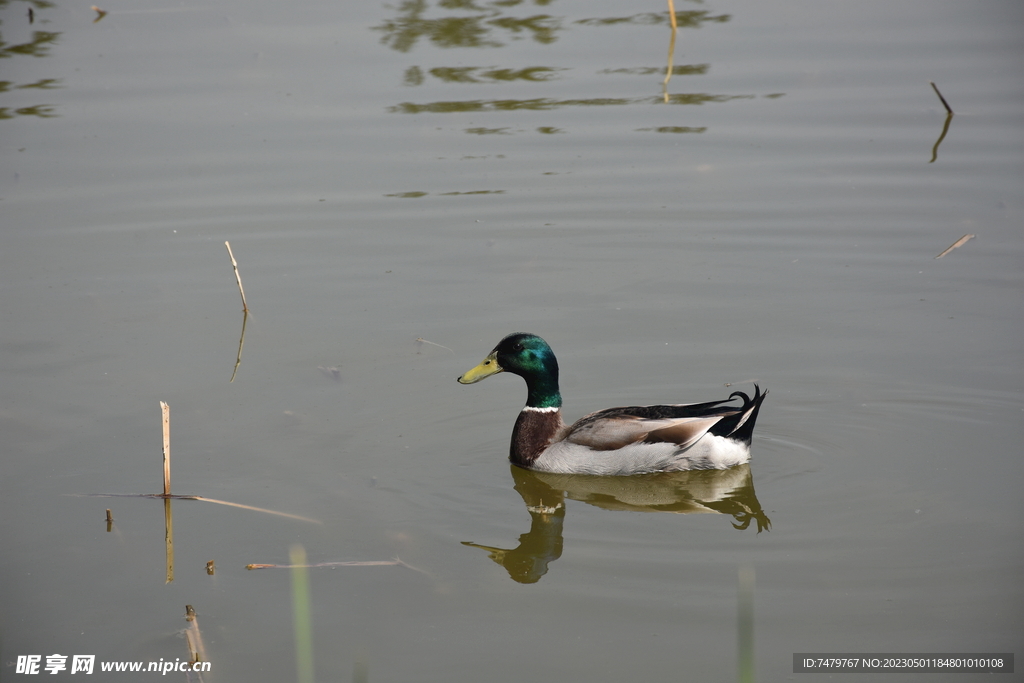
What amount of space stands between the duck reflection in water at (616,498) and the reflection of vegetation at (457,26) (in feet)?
30.2

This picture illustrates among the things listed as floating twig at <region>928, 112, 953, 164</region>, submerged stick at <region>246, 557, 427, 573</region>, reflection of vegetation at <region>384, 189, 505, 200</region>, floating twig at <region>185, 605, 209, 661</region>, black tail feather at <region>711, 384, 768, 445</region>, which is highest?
floating twig at <region>928, 112, 953, 164</region>

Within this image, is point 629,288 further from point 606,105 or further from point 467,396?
point 606,105

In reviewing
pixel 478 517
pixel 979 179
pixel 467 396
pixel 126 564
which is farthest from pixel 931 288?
pixel 126 564

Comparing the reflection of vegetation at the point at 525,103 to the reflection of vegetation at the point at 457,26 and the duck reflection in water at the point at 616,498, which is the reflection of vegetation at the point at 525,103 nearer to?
the reflection of vegetation at the point at 457,26

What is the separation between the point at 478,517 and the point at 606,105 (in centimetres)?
751

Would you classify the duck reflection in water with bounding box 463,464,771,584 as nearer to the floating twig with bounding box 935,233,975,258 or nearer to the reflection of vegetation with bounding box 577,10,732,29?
the floating twig with bounding box 935,233,975,258

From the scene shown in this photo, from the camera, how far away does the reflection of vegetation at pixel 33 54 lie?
42.7ft

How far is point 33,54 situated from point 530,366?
1106 centimetres

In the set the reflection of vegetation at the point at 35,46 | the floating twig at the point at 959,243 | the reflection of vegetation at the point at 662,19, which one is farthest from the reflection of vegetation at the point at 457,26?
the floating twig at the point at 959,243

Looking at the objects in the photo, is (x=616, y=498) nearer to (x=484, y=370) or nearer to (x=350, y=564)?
(x=484, y=370)

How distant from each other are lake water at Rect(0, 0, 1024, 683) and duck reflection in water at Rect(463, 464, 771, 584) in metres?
0.03

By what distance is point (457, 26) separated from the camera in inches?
610

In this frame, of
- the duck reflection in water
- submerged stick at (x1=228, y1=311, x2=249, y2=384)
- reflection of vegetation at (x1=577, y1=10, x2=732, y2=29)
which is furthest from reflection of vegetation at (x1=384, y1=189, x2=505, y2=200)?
reflection of vegetation at (x1=577, y1=10, x2=732, y2=29)

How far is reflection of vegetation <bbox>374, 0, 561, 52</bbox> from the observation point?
1492cm
